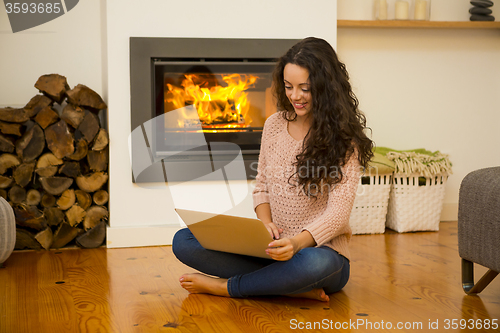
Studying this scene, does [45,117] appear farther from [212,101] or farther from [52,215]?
[212,101]

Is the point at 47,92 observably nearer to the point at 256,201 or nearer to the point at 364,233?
the point at 256,201

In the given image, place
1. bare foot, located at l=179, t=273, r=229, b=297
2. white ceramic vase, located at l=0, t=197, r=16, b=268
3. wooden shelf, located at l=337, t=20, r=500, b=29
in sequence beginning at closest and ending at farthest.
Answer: bare foot, located at l=179, t=273, r=229, b=297 < white ceramic vase, located at l=0, t=197, r=16, b=268 < wooden shelf, located at l=337, t=20, r=500, b=29

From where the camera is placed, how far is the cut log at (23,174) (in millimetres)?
2342

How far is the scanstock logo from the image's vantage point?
264 cm

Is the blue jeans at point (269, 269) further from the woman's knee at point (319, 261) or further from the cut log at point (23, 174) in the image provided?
the cut log at point (23, 174)

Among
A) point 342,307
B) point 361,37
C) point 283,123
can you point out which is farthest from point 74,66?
point 342,307

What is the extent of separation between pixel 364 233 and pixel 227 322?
59.2 inches

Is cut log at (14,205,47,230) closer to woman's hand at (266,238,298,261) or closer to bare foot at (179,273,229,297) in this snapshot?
bare foot at (179,273,229,297)

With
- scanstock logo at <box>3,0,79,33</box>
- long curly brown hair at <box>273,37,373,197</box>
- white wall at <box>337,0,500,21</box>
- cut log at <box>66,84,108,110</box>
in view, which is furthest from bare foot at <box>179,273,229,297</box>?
white wall at <box>337,0,500,21</box>

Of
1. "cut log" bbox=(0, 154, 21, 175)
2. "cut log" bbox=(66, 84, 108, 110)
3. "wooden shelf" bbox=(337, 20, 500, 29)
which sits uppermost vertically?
"wooden shelf" bbox=(337, 20, 500, 29)

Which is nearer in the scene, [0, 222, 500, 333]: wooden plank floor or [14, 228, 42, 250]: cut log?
[0, 222, 500, 333]: wooden plank floor

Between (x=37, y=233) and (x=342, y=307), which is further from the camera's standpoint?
(x=37, y=233)

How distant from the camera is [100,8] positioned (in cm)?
267

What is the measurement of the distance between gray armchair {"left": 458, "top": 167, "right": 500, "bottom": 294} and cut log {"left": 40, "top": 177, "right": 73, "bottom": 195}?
5.78 feet
